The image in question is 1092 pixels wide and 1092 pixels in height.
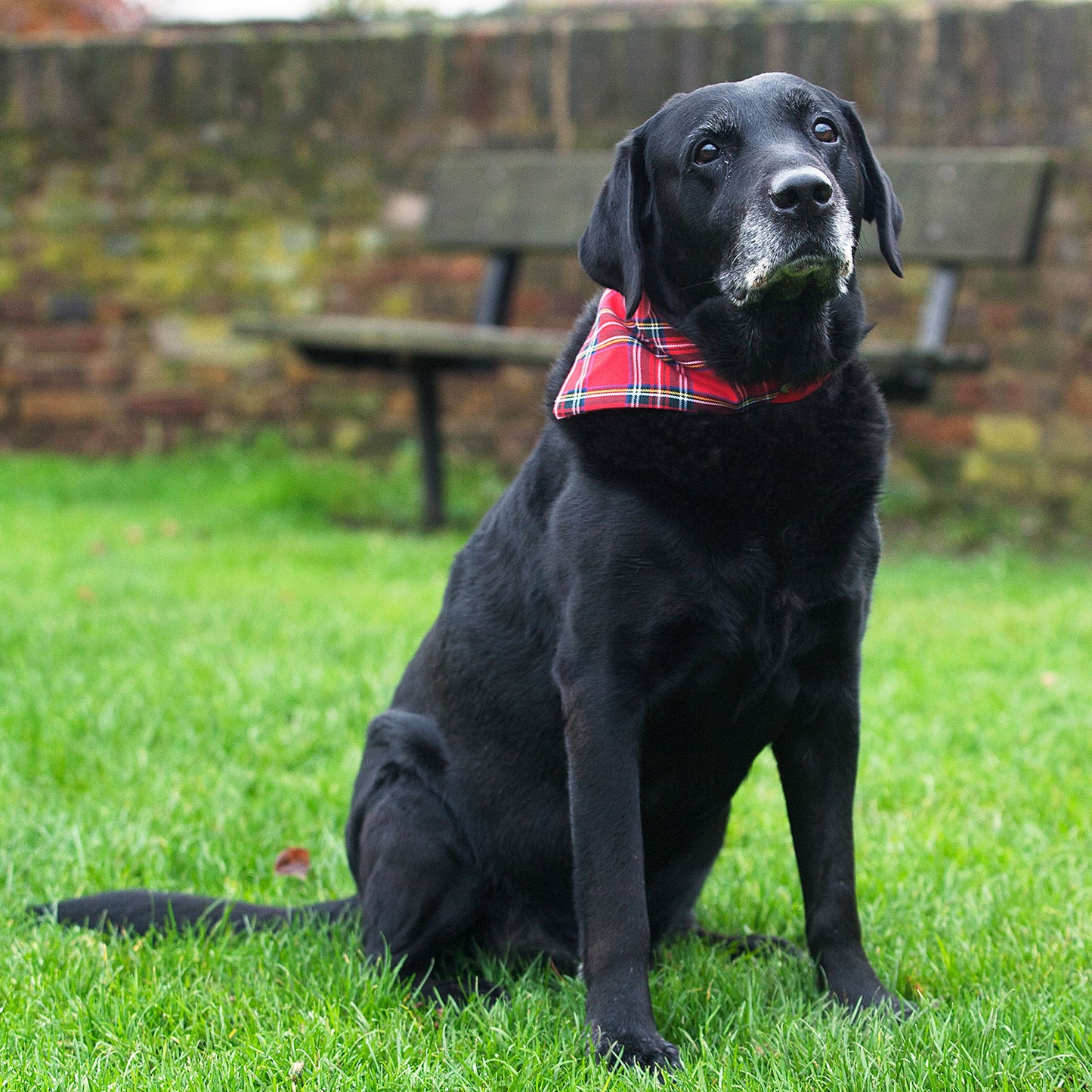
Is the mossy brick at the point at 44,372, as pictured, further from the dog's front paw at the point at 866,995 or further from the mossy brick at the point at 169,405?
the dog's front paw at the point at 866,995

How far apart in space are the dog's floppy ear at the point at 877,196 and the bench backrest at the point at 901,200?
3.40 metres

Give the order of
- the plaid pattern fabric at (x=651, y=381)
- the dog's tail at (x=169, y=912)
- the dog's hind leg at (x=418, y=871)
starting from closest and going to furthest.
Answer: the plaid pattern fabric at (x=651, y=381)
the dog's hind leg at (x=418, y=871)
the dog's tail at (x=169, y=912)

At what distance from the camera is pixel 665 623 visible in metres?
1.93

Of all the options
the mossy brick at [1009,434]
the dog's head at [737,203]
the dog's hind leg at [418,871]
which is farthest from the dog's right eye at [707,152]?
the mossy brick at [1009,434]

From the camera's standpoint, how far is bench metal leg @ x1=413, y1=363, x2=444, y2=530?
6.70 m

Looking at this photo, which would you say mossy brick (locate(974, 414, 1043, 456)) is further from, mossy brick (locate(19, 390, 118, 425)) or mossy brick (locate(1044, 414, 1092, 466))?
mossy brick (locate(19, 390, 118, 425))

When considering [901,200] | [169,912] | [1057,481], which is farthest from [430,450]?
[169,912]

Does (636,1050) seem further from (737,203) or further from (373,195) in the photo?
(373,195)

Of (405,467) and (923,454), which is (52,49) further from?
(923,454)

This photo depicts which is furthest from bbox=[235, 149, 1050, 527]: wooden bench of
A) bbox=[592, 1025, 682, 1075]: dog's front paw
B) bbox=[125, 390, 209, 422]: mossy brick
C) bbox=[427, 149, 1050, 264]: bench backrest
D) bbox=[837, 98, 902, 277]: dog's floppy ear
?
bbox=[592, 1025, 682, 1075]: dog's front paw

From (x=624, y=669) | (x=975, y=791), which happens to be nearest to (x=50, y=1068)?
(x=624, y=669)

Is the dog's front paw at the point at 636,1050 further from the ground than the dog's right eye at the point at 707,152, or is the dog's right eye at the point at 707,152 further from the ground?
the dog's right eye at the point at 707,152

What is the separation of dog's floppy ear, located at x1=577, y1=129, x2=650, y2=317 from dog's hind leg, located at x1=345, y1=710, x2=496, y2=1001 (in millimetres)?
820

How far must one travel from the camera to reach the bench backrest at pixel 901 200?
6.26 m
